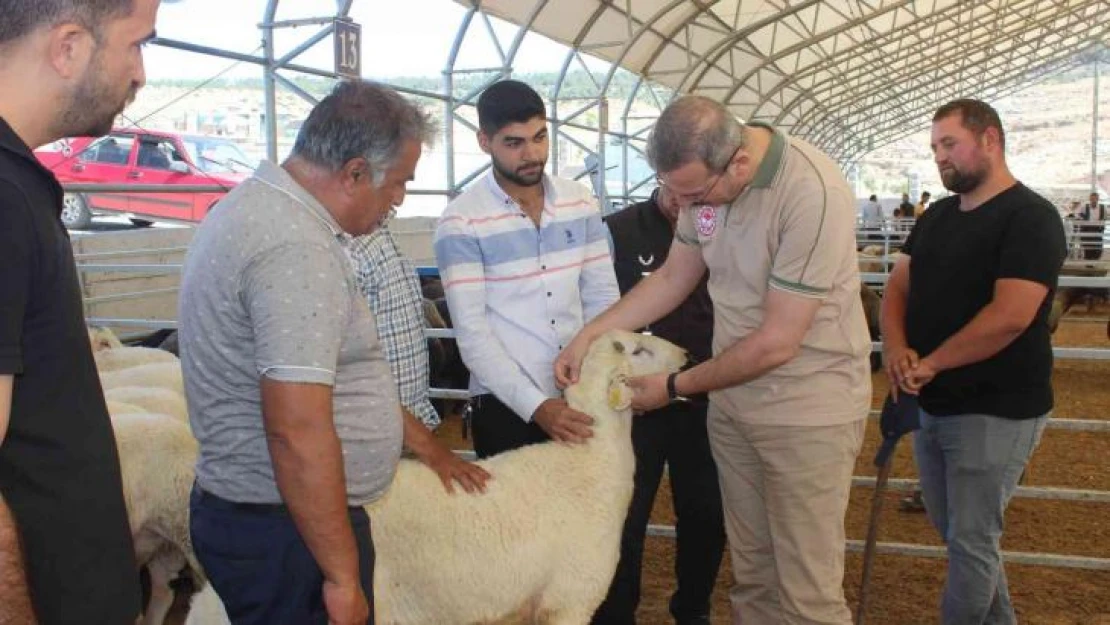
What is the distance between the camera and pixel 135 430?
3201 mm

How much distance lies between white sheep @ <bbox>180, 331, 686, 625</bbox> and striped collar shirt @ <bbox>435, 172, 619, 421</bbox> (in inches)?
6.3

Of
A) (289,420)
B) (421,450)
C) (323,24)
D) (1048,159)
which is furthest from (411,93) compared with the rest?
(1048,159)

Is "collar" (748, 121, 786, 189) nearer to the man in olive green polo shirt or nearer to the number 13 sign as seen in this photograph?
the man in olive green polo shirt

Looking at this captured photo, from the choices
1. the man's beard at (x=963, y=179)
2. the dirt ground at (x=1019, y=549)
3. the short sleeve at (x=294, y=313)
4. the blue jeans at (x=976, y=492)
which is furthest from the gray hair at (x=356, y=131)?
the dirt ground at (x=1019, y=549)

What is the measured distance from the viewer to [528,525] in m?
2.55

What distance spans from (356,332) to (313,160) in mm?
328

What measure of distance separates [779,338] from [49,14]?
1747 mm

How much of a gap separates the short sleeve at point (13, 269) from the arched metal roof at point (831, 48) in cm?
1070

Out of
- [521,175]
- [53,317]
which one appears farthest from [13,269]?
[521,175]

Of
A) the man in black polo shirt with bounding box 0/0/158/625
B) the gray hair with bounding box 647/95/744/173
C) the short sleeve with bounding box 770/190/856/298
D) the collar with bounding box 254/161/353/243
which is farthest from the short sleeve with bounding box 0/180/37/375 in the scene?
the short sleeve with bounding box 770/190/856/298

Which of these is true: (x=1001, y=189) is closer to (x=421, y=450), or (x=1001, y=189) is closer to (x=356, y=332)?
(x=421, y=450)

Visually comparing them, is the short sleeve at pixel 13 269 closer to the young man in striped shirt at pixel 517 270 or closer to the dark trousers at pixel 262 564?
the dark trousers at pixel 262 564

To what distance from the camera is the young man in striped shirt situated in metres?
2.79

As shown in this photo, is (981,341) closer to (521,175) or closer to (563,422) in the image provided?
(563,422)
